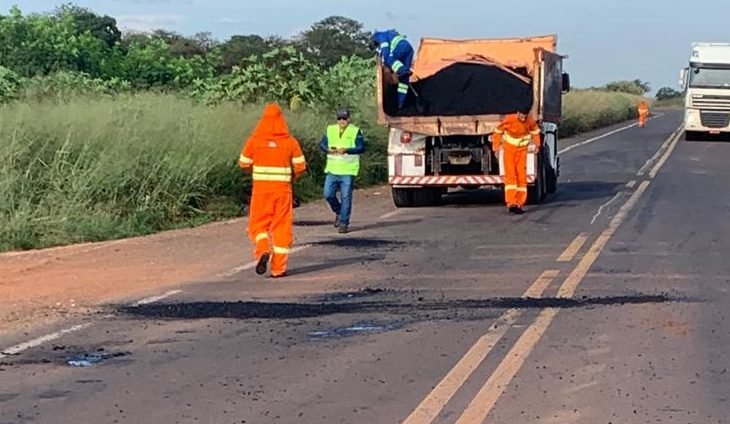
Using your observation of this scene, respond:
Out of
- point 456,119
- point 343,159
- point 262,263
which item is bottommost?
point 262,263

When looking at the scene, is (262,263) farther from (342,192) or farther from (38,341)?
(342,192)

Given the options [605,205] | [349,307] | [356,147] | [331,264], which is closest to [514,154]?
[605,205]

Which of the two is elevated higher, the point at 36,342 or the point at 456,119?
the point at 456,119

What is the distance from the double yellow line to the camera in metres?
6.59

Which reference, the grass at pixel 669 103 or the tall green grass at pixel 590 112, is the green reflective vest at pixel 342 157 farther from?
the grass at pixel 669 103

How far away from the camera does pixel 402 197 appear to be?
65.6 ft

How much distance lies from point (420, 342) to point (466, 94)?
11401mm

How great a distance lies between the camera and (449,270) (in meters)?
12.2

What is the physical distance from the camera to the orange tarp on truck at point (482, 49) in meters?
20.9

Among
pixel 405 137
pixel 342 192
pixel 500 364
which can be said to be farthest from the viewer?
pixel 405 137

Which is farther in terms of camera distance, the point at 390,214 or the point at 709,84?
the point at 709,84

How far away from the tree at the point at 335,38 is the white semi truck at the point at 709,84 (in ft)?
86.9

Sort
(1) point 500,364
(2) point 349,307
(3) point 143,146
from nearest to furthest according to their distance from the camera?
(1) point 500,364 → (2) point 349,307 → (3) point 143,146

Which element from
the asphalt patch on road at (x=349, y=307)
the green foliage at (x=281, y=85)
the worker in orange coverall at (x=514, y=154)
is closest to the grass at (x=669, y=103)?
the green foliage at (x=281, y=85)
